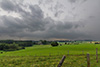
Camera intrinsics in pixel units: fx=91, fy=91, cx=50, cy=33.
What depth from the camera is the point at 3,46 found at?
133 meters

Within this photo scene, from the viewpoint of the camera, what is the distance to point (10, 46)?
136 meters

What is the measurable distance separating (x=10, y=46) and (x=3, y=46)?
31.3 ft
